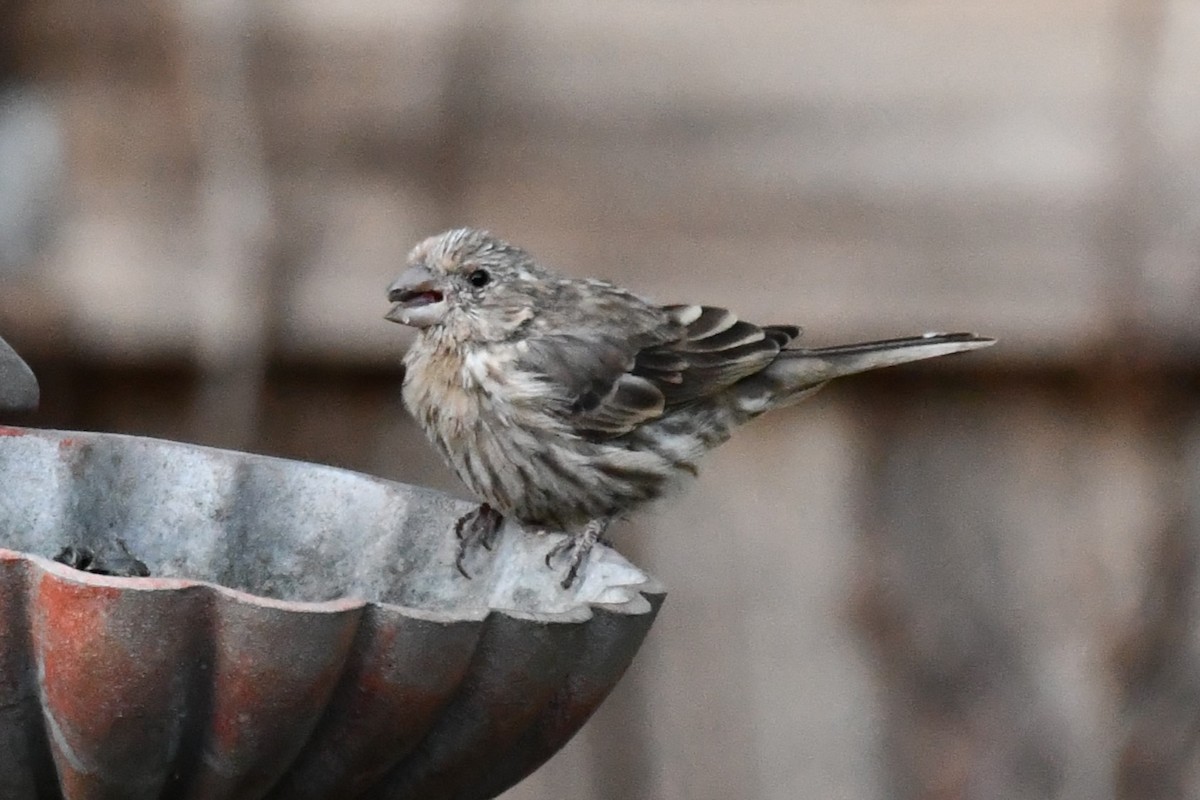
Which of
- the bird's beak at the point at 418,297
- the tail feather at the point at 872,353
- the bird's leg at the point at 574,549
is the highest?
the bird's beak at the point at 418,297

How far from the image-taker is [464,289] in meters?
3.77

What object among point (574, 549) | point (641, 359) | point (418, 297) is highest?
point (418, 297)

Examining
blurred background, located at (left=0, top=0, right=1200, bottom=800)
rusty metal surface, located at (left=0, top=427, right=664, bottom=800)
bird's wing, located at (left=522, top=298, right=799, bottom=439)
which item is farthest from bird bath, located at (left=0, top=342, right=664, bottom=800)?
blurred background, located at (left=0, top=0, right=1200, bottom=800)

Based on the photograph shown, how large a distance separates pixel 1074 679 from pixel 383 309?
7.54ft

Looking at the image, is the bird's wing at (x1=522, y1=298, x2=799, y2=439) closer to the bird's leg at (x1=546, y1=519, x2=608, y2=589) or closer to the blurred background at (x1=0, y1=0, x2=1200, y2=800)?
the bird's leg at (x1=546, y1=519, x2=608, y2=589)

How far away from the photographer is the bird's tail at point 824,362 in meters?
4.07

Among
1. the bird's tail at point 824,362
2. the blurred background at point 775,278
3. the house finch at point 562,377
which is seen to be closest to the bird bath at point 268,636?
the house finch at point 562,377

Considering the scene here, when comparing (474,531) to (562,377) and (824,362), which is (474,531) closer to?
(562,377)

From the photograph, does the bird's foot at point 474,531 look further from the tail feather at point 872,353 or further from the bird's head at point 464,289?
the tail feather at point 872,353

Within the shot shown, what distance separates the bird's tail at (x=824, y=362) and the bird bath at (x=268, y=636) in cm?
119

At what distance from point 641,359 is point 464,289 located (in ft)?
1.35

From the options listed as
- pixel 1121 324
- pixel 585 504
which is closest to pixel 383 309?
pixel 585 504

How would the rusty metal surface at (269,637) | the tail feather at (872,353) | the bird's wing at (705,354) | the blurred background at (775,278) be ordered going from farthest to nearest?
1. the blurred background at (775,278)
2. the tail feather at (872,353)
3. the bird's wing at (705,354)
4. the rusty metal surface at (269,637)

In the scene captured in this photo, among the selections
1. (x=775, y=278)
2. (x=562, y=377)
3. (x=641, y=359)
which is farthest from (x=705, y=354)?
(x=775, y=278)
